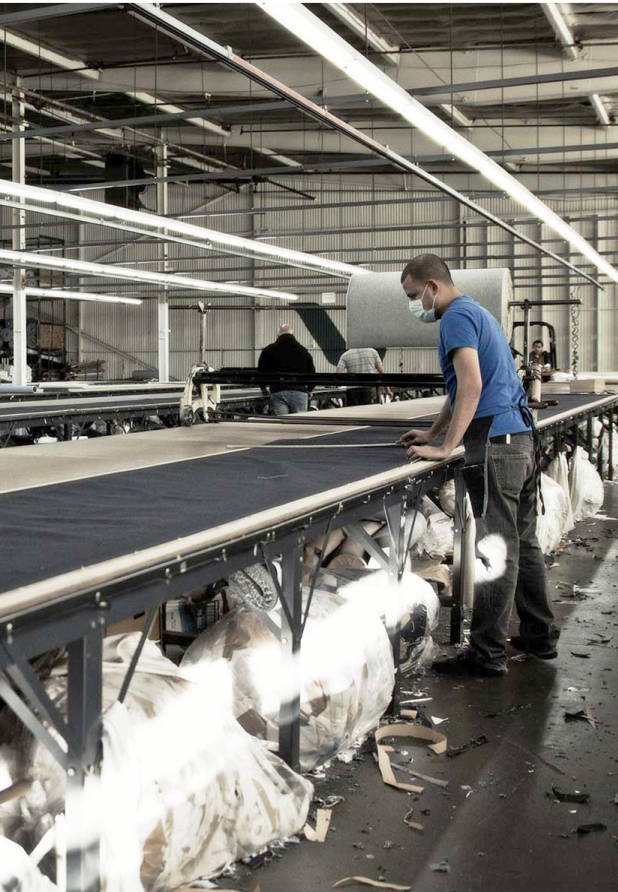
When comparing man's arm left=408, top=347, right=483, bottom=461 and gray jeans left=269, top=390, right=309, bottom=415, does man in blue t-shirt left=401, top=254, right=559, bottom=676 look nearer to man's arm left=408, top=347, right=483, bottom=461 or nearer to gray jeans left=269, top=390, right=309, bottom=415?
man's arm left=408, top=347, right=483, bottom=461

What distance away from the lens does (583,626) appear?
174 inches

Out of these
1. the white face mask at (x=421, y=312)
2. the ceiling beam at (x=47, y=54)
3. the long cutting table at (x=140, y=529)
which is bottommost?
the long cutting table at (x=140, y=529)

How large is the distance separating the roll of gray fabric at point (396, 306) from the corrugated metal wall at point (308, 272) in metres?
12.1

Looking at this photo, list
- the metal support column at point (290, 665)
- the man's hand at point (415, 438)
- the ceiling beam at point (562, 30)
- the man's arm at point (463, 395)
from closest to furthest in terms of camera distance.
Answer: the metal support column at point (290, 665) → the man's arm at point (463, 395) → the man's hand at point (415, 438) → the ceiling beam at point (562, 30)

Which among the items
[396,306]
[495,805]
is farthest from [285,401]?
[495,805]

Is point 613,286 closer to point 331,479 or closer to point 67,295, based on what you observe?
point 67,295

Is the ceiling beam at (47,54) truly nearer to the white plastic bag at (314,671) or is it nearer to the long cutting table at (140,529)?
the long cutting table at (140,529)

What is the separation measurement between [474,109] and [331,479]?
11830 mm

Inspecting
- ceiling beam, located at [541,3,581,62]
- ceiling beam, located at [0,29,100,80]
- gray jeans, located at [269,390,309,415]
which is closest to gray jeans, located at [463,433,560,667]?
gray jeans, located at [269,390,309,415]

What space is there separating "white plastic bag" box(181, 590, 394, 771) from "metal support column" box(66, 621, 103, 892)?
3.21ft

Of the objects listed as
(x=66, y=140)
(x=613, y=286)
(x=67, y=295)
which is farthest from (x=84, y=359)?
(x=613, y=286)

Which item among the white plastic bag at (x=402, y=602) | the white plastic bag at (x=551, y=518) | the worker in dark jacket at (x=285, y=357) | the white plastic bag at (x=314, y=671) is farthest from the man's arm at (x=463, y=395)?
the worker in dark jacket at (x=285, y=357)

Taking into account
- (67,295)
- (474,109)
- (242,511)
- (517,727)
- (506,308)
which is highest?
(474,109)

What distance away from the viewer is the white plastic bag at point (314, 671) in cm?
268
